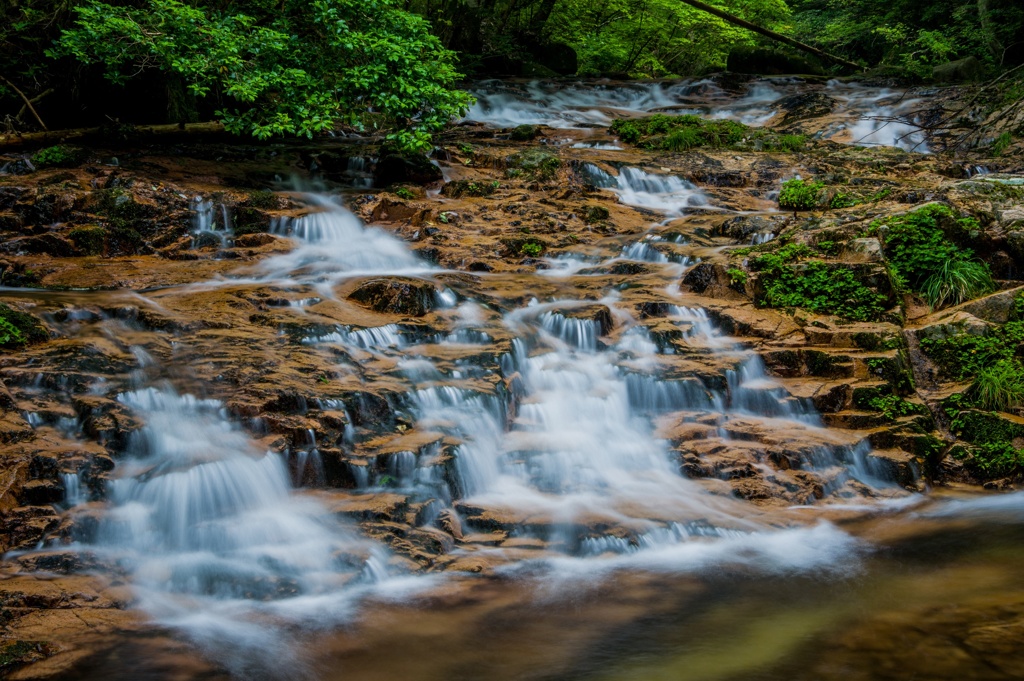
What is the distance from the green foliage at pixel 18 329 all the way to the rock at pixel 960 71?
68.4 ft

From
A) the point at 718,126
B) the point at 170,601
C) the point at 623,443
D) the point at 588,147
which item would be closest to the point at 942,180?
the point at 718,126

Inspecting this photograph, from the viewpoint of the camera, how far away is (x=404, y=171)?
12828 millimetres

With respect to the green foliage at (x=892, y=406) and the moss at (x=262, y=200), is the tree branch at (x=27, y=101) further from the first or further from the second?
the green foliage at (x=892, y=406)

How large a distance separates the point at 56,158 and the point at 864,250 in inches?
437

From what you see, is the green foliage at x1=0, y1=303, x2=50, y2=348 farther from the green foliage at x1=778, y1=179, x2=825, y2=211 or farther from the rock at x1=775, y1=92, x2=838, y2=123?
the rock at x1=775, y1=92, x2=838, y2=123

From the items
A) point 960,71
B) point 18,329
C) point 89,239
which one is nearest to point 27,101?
point 89,239

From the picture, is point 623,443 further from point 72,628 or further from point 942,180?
point 942,180

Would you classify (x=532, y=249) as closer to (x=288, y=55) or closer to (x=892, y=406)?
(x=288, y=55)

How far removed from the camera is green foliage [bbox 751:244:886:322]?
8.35 m

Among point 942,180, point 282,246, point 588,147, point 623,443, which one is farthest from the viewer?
point 588,147

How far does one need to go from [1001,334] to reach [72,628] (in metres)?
8.54

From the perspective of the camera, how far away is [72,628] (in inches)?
171

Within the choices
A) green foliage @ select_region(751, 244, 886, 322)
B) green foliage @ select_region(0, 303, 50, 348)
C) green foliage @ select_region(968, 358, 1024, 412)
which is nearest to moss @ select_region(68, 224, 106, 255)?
green foliage @ select_region(0, 303, 50, 348)

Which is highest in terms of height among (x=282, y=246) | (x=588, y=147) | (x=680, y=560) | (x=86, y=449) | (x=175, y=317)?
(x=588, y=147)
